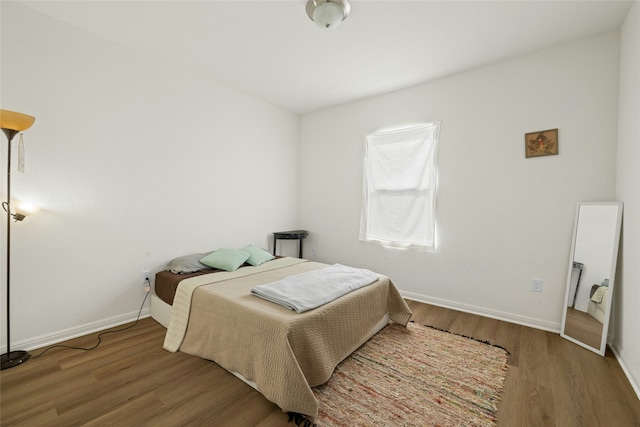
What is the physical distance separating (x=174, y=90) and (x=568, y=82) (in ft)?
12.2

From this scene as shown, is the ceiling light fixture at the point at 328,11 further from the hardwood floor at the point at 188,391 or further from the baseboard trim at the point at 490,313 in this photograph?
the baseboard trim at the point at 490,313

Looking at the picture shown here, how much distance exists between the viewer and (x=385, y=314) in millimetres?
2441

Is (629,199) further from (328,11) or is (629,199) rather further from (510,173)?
(328,11)

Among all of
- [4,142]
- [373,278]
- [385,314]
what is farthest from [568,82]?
[4,142]

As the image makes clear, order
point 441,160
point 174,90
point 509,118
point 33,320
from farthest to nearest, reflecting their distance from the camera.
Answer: point 441,160
point 174,90
point 509,118
point 33,320

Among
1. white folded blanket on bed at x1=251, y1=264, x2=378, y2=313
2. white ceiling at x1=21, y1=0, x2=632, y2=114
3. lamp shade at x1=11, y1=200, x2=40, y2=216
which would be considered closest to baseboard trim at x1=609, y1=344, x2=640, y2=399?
white folded blanket on bed at x1=251, y1=264, x2=378, y2=313

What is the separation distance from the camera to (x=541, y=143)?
2.44 meters

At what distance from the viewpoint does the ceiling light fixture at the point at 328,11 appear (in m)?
1.88

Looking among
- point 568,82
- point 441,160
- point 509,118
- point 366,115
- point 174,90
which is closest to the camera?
point 568,82

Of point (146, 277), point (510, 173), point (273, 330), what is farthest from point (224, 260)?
point (510, 173)

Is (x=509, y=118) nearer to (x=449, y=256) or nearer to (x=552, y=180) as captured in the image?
(x=552, y=180)

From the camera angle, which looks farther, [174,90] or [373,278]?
[174,90]

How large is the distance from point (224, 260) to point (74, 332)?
129 centimetres

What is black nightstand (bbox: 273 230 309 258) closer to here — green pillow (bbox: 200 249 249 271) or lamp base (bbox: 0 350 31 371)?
green pillow (bbox: 200 249 249 271)
